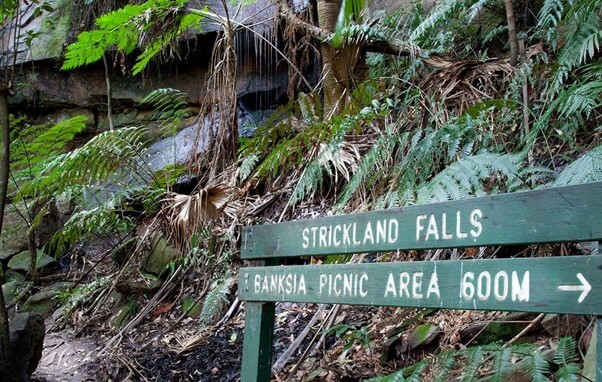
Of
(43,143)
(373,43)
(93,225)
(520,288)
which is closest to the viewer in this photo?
(520,288)

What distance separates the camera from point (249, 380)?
2.09m

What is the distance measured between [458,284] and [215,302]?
272cm

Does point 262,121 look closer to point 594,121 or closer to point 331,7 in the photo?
point 331,7

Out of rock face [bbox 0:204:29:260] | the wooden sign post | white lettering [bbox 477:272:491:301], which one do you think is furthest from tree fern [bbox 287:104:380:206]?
rock face [bbox 0:204:29:260]

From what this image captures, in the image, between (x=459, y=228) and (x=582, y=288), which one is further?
(x=459, y=228)

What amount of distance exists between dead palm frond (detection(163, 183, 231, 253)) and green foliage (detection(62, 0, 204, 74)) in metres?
1.50

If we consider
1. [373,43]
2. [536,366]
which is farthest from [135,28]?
[536,366]

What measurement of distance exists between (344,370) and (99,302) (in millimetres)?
2923

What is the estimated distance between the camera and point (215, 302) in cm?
404

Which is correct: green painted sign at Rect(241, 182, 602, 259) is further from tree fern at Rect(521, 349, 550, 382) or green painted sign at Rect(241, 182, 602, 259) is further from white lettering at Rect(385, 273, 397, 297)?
tree fern at Rect(521, 349, 550, 382)

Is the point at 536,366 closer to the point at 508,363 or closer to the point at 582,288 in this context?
the point at 508,363

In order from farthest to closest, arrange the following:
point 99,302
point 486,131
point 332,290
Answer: point 99,302 → point 486,131 → point 332,290

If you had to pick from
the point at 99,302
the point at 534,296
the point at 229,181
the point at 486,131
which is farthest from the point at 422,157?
the point at 99,302

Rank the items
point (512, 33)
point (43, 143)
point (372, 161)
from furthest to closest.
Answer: point (43, 143)
point (512, 33)
point (372, 161)
